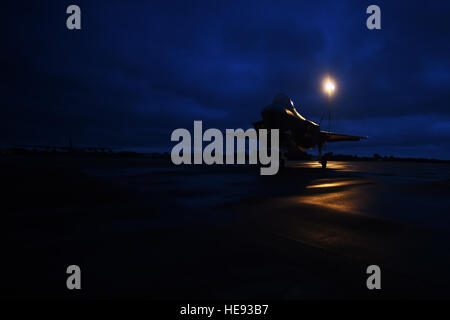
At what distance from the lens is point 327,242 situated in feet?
10.0

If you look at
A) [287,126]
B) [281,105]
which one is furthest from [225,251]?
[281,105]

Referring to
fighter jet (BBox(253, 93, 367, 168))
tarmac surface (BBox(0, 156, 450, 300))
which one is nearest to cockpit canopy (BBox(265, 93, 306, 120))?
fighter jet (BBox(253, 93, 367, 168))

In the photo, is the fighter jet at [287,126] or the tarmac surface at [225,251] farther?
the fighter jet at [287,126]

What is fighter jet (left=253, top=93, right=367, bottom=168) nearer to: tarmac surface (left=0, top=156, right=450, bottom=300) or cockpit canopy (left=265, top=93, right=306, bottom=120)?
cockpit canopy (left=265, top=93, right=306, bottom=120)

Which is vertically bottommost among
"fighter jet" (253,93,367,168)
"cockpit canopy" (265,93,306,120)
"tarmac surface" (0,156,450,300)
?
"tarmac surface" (0,156,450,300)

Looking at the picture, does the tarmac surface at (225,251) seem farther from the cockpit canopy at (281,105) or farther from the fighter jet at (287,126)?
Answer: the cockpit canopy at (281,105)

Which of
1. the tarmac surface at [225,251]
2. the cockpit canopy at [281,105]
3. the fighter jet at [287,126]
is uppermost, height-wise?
the cockpit canopy at [281,105]

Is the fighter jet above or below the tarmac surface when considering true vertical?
above

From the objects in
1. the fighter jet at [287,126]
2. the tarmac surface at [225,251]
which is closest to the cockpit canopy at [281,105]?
the fighter jet at [287,126]

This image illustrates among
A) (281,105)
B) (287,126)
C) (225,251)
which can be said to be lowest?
(225,251)

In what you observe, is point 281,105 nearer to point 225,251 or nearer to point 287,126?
point 287,126

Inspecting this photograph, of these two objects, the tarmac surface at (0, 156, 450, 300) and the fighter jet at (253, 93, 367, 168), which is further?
the fighter jet at (253, 93, 367, 168)

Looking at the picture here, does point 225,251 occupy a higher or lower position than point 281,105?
lower
